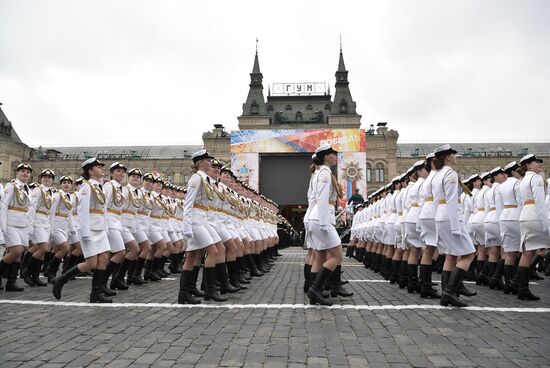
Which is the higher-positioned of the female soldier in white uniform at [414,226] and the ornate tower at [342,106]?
the ornate tower at [342,106]

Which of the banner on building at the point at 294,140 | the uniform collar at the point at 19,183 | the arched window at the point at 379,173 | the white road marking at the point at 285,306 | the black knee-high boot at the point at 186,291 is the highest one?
the arched window at the point at 379,173

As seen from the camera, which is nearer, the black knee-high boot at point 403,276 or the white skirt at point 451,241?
the white skirt at point 451,241

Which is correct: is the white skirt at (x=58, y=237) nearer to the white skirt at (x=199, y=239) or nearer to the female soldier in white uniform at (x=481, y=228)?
the white skirt at (x=199, y=239)

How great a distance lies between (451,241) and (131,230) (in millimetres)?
5931

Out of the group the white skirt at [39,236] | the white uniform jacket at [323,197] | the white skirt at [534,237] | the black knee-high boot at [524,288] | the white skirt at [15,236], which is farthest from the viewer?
the white skirt at [39,236]

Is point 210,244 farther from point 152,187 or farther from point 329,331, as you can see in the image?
point 152,187

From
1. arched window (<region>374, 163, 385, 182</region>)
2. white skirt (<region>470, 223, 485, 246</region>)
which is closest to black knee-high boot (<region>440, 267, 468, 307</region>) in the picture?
white skirt (<region>470, 223, 485, 246</region>)

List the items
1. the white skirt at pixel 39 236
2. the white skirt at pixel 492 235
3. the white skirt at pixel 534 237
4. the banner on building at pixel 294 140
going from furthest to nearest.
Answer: the banner on building at pixel 294 140, the white skirt at pixel 39 236, the white skirt at pixel 492 235, the white skirt at pixel 534 237

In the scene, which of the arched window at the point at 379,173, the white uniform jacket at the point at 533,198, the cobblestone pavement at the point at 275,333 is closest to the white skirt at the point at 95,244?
the cobblestone pavement at the point at 275,333

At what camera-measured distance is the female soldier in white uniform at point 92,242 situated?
6.48 meters

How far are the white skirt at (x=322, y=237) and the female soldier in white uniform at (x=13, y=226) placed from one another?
5524mm

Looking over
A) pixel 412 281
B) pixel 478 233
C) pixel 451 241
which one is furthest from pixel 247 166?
pixel 451 241

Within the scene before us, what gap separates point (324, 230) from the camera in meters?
6.15

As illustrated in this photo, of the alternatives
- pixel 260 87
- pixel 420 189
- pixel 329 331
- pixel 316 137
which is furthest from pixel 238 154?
pixel 260 87
